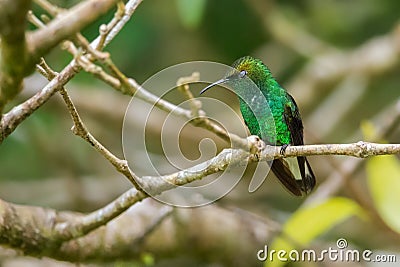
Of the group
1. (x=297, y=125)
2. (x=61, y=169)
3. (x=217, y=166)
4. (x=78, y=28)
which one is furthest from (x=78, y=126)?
(x=61, y=169)

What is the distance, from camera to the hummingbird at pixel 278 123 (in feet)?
3.77

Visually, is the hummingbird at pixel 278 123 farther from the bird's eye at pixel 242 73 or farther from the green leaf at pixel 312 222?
the green leaf at pixel 312 222

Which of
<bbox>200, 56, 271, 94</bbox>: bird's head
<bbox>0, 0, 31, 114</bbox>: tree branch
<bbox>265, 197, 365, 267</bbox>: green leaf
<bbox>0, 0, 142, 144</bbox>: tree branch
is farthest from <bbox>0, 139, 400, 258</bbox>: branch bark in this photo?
<bbox>265, 197, 365, 267</bbox>: green leaf

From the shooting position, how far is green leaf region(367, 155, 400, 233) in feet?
5.05

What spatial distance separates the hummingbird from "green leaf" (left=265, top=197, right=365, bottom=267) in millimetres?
438

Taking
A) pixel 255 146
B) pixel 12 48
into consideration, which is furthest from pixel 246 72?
pixel 12 48

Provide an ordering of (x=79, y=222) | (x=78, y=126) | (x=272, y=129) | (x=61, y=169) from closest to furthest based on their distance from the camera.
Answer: (x=78, y=126) → (x=272, y=129) → (x=79, y=222) → (x=61, y=169)

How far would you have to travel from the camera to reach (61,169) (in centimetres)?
249

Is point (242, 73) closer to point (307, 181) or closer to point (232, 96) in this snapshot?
point (307, 181)

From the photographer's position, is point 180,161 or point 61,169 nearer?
point 180,161

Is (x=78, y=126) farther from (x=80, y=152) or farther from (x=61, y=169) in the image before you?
(x=80, y=152)

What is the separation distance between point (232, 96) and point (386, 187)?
110 centimetres

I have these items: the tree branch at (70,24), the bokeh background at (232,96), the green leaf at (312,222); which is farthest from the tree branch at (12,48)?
the bokeh background at (232,96)

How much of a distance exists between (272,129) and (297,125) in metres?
0.05
